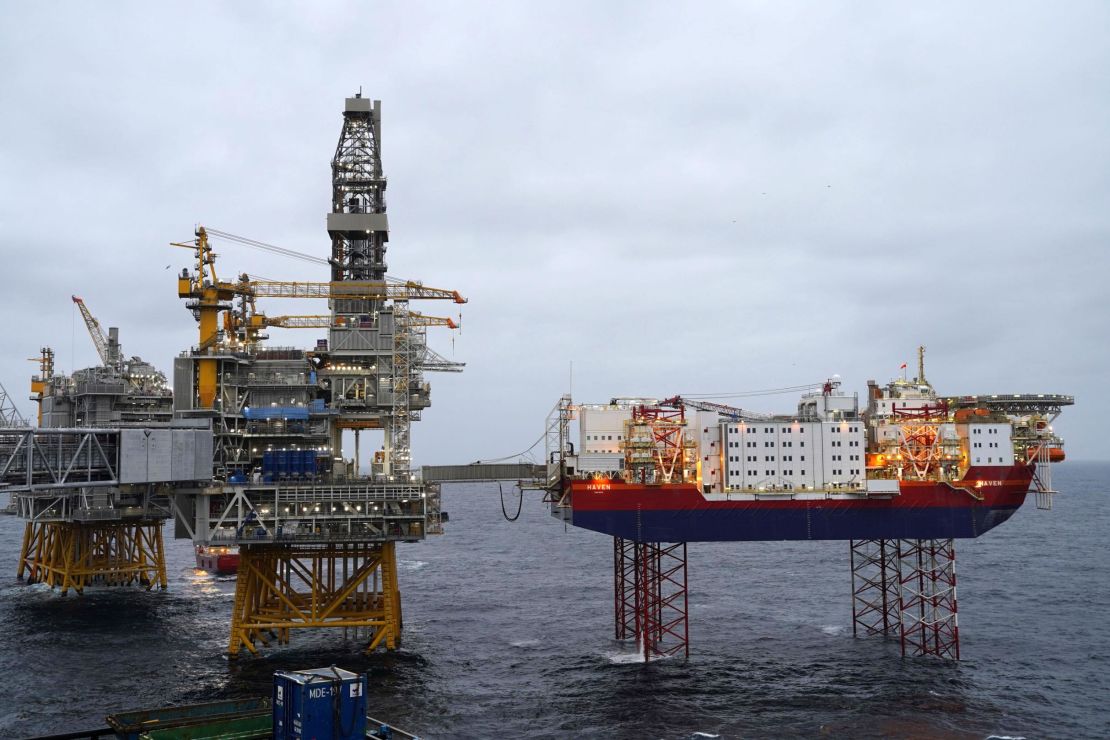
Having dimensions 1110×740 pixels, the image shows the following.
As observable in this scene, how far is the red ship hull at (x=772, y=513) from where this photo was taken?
136 feet

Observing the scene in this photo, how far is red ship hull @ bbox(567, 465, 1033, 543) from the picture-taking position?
4150cm

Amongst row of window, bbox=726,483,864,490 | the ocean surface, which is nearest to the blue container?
the ocean surface

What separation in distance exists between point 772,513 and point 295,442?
25.9 meters

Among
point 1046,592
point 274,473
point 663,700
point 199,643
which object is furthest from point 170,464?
point 1046,592

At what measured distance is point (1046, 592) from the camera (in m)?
66.8

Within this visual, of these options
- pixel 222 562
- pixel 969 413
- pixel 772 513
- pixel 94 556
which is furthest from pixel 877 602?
pixel 94 556

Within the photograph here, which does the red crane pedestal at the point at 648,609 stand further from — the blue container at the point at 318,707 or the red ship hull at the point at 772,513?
the blue container at the point at 318,707

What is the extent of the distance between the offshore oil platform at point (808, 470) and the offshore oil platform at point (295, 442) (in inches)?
387

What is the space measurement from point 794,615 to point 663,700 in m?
21.3

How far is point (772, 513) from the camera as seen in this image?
137ft

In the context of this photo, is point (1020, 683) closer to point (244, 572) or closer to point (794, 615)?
point (794, 615)

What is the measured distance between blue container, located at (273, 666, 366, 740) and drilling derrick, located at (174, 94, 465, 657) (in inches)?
732

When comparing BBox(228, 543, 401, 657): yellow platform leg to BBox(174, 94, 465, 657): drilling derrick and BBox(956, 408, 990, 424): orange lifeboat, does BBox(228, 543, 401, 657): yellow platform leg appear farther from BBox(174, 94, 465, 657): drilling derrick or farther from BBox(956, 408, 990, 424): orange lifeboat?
BBox(956, 408, 990, 424): orange lifeboat

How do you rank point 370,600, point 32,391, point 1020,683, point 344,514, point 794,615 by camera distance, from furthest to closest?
point 32,391 < point 794,615 < point 370,600 < point 344,514 < point 1020,683
